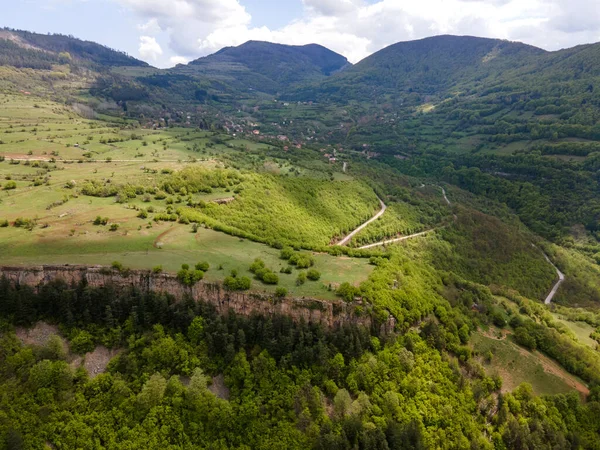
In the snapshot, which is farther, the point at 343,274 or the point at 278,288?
the point at 343,274

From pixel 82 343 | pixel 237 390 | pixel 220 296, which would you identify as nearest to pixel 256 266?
pixel 220 296

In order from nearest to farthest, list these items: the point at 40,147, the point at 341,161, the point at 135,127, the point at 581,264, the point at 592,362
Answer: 1. the point at 592,362
2. the point at 40,147
3. the point at 581,264
4. the point at 135,127
5. the point at 341,161

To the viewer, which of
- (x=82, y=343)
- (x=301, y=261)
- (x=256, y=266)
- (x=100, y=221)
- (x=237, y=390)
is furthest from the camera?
(x=100, y=221)

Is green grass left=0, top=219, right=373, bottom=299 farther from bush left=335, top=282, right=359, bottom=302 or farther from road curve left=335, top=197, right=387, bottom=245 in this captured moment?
road curve left=335, top=197, right=387, bottom=245

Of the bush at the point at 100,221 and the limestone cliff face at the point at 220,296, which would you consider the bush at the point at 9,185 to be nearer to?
the bush at the point at 100,221

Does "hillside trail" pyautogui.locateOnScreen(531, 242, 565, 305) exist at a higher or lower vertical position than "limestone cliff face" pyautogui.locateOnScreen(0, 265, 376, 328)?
lower

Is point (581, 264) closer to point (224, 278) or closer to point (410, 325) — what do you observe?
point (410, 325)

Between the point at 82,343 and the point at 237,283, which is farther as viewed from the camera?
the point at 237,283

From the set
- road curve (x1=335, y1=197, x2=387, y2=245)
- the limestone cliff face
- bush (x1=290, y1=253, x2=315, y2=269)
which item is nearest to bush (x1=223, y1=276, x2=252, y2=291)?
the limestone cliff face

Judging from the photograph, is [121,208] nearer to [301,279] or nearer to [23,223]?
[23,223]

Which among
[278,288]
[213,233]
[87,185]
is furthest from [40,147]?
[278,288]

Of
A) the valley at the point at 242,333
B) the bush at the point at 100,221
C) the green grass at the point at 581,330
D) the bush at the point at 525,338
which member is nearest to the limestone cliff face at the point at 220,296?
the valley at the point at 242,333
